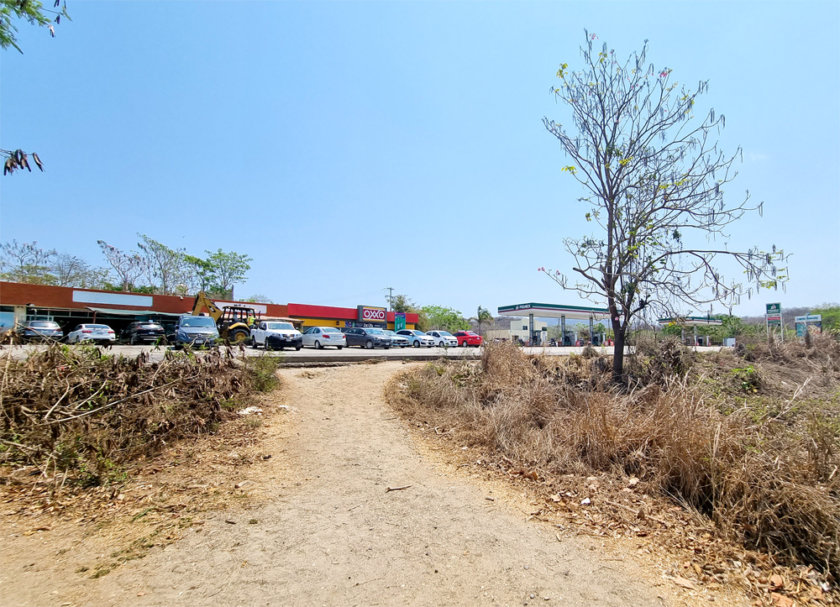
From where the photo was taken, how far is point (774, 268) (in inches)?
316

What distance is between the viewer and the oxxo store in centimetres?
4084

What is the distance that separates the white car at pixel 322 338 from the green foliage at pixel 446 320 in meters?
40.4

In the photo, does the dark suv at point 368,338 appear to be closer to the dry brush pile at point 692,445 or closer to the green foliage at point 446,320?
the dry brush pile at point 692,445

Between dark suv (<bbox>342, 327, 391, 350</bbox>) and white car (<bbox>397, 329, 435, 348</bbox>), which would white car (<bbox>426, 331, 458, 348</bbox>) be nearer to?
white car (<bbox>397, 329, 435, 348</bbox>)

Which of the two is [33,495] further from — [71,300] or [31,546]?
[71,300]

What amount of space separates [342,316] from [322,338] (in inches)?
820

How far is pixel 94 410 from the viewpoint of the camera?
16.7 feet

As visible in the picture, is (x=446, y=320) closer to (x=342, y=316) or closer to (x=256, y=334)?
(x=342, y=316)

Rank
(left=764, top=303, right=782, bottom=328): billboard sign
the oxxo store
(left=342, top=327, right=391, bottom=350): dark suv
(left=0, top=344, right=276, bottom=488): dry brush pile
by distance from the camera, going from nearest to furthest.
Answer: (left=0, top=344, right=276, bottom=488): dry brush pile
(left=764, top=303, right=782, bottom=328): billboard sign
(left=342, top=327, right=391, bottom=350): dark suv
the oxxo store

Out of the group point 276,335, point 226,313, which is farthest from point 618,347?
point 226,313

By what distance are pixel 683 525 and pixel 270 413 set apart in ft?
19.9

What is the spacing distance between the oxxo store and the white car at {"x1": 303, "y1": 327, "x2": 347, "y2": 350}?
55.5 feet

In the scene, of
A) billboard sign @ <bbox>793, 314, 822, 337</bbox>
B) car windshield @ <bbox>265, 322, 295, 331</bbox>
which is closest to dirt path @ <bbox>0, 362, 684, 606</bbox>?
car windshield @ <bbox>265, 322, 295, 331</bbox>

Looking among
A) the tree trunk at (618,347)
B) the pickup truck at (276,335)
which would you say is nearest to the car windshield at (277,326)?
the pickup truck at (276,335)
